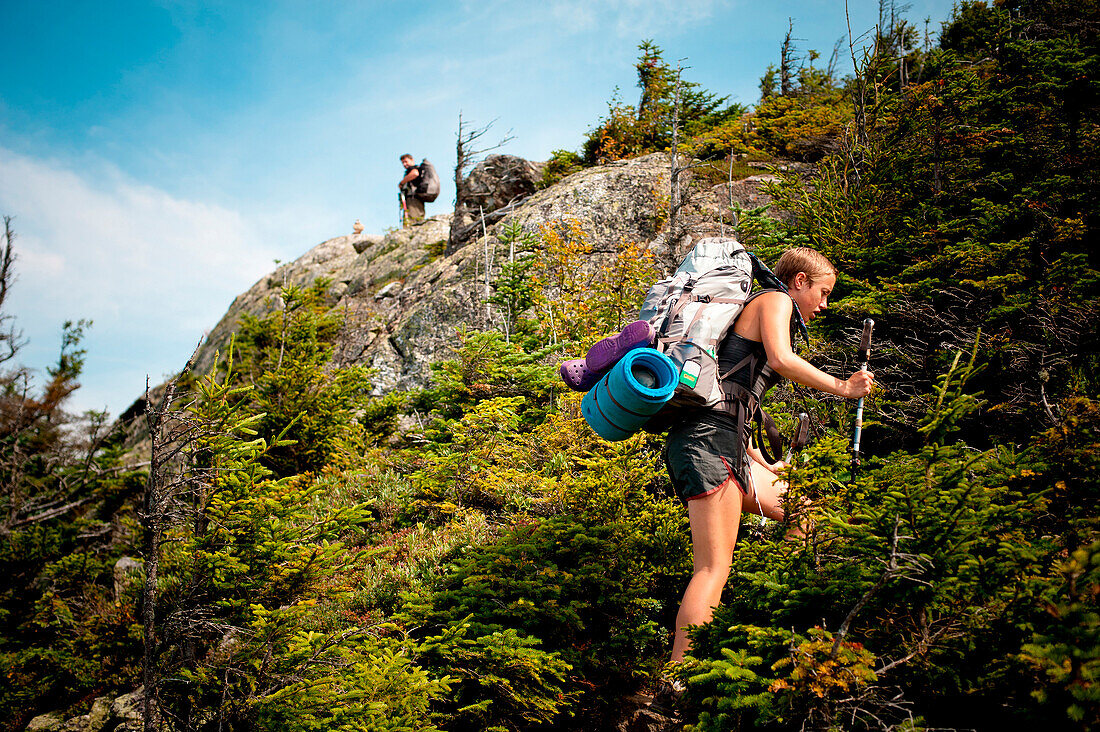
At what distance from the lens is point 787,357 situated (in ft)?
8.07

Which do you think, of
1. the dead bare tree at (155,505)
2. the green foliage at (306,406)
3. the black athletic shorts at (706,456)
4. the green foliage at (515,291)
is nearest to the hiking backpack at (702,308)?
the black athletic shorts at (706,456)

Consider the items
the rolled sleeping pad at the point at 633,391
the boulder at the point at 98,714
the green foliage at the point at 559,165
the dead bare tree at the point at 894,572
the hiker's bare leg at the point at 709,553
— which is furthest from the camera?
the green foliage at the point at 559,165

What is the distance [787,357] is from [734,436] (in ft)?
1.42

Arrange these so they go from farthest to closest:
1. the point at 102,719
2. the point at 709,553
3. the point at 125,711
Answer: the point at 102,719
the point at 125,711
the point at 709,553

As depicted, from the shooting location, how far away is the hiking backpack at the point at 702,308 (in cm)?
256

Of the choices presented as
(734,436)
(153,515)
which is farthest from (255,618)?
(734,436)

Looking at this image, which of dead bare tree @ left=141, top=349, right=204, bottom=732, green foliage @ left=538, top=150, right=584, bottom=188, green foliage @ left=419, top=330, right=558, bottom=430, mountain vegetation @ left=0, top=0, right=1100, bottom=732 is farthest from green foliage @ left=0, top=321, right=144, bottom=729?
green foliage @ left=538, top=150, right=584, bottom=188

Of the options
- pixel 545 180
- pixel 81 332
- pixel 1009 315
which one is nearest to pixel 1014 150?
pixel 1009 315

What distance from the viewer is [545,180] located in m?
13.3

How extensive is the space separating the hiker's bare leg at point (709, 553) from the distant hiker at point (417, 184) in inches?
738

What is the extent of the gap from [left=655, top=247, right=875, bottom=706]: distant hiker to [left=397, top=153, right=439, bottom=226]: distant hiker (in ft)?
60.4

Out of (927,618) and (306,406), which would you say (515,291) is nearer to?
(306,406)

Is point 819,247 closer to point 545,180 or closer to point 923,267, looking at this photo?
point 923,267

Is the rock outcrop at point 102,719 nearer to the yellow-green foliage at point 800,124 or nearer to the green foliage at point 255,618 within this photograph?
the green foliage at point 255,618
